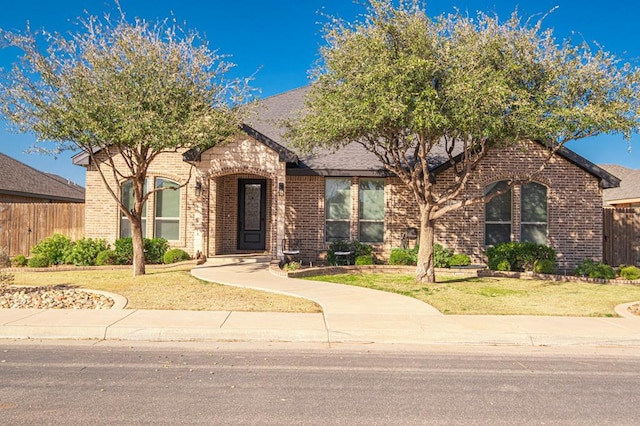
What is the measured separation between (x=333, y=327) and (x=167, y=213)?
418 inches

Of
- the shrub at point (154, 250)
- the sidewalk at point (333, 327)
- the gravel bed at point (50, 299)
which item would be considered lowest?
the sidewalk at point (333, 327)

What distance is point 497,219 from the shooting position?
16422mm

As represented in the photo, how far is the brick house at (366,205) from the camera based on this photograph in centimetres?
1597

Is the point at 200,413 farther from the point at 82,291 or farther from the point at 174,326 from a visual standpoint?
the point at 82,291

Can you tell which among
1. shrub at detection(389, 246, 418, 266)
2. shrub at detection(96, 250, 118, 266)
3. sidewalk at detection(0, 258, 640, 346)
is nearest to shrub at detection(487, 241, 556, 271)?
shrub at detection(389, 246, 418, 266)

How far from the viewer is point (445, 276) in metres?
14.4

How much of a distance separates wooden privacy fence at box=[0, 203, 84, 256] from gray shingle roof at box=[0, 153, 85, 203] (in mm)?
6321

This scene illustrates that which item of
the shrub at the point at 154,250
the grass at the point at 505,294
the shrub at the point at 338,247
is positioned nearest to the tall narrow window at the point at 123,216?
the shrub at the point at 154,250

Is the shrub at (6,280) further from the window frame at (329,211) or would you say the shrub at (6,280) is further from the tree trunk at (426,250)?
the tree trunk at (426,250)

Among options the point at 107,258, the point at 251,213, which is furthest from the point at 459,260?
the point at 107,258

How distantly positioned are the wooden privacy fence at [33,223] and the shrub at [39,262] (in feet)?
9.37

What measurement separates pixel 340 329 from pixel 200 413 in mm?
3483

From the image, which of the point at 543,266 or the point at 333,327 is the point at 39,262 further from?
the point at 543,266

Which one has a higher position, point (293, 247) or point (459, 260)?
point (293, 247)
